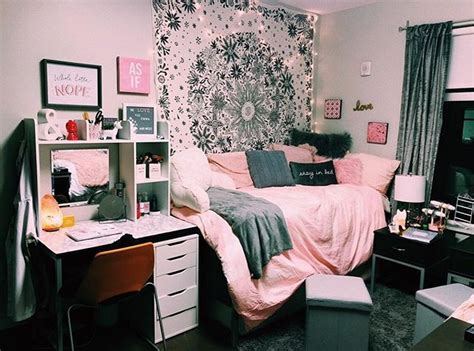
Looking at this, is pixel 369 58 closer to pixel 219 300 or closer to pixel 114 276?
pixel 219 300

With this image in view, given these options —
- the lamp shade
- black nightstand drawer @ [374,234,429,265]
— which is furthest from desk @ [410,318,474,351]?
the lamp shade

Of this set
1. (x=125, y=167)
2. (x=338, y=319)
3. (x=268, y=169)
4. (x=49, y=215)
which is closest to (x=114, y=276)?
(x=49, y=215)

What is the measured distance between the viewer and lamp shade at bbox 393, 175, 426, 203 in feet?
10.7

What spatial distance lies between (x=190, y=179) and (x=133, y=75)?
855mm

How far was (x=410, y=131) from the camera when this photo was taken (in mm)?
3555

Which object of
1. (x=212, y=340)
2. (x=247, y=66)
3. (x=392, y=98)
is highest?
(x=247, y=66)

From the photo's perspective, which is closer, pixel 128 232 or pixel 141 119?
pixel 128 232

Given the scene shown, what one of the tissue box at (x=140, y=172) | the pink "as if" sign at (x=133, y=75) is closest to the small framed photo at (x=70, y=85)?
the pink "as if" sign at (x=133, y=75)

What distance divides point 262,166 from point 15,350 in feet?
7.36

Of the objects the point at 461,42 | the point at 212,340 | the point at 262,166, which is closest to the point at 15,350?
the point at 212,340

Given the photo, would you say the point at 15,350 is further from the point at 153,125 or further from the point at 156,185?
the point at 153,125

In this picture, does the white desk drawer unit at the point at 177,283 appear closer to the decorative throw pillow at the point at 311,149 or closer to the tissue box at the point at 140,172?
the tissue box at the point at 140,172

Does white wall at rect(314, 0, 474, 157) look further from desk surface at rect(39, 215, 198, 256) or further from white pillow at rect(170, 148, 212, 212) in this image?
desk surface at rect(39, 215, 198, 256)

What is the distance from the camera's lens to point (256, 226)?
8.27 feet
